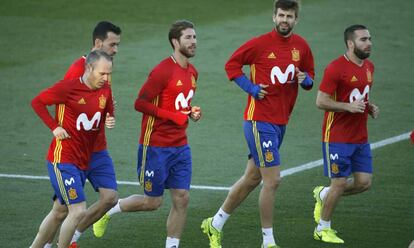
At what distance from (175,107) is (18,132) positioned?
6715mm

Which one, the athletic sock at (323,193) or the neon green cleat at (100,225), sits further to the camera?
the athletic sock at (323,193)

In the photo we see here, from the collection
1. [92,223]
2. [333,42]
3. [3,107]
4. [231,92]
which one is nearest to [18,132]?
[3,107]

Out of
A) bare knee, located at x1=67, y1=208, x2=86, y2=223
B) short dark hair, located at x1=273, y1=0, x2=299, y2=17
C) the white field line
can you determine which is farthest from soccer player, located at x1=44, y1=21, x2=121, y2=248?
the white field line

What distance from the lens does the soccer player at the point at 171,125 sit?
11695mm

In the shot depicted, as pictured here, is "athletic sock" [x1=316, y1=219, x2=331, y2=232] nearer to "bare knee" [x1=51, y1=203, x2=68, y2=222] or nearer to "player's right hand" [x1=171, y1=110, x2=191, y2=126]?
"player's right hand" [x1=171, y1=110, x2=191, y2=126]

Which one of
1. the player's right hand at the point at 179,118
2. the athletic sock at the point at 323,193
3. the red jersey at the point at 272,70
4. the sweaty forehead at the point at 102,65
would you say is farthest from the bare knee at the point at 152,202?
the athletic sock at the point at 323,193

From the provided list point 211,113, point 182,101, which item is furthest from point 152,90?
point 211,113

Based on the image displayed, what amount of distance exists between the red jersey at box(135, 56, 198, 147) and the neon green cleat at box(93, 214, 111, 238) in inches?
47.2

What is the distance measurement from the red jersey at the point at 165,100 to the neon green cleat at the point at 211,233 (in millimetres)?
1158

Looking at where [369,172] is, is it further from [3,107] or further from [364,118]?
[3,107]

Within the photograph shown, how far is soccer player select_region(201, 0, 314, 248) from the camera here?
12328 millimetres

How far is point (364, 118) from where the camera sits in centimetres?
1299

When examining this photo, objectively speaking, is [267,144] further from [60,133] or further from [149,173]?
[60,133]

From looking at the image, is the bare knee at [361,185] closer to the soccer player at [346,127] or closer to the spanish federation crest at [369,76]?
the soccer player at [346,127]
